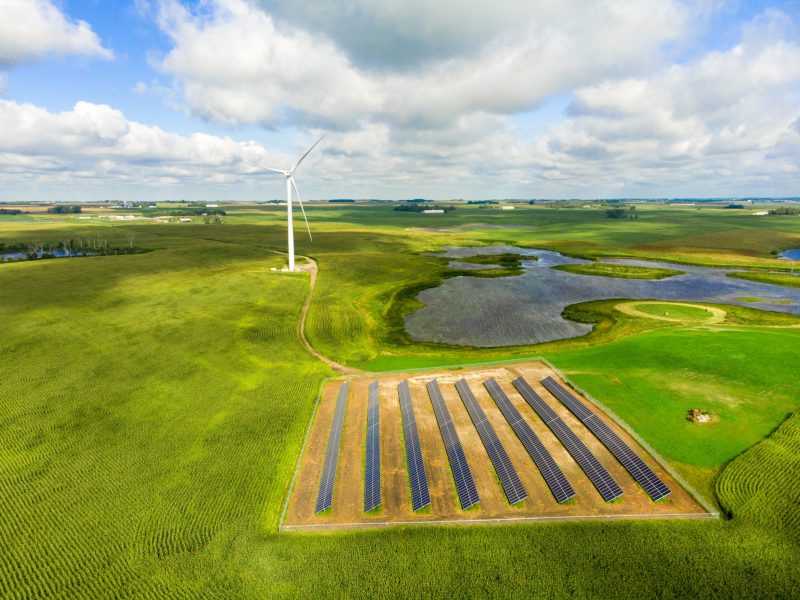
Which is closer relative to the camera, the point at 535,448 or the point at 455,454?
the point at 455,454

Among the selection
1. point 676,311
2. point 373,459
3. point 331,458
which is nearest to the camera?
point 373,459

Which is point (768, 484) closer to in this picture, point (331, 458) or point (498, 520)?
point (498, 520)

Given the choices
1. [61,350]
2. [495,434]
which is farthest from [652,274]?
[61,350]

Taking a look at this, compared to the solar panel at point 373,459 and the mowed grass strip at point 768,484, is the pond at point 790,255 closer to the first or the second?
the mowed grass strip at point 768,484

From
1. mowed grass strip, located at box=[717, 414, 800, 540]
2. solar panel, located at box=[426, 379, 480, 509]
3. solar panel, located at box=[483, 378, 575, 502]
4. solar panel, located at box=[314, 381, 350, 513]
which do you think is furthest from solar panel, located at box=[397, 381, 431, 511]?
mowed grass strip, located at box=[717, 414, 800, 540]

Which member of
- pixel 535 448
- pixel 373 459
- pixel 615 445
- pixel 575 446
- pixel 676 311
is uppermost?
pixel 676 311

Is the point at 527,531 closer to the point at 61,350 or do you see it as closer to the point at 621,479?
the point at 621,479

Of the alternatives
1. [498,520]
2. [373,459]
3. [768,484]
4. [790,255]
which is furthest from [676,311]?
[790,255]
